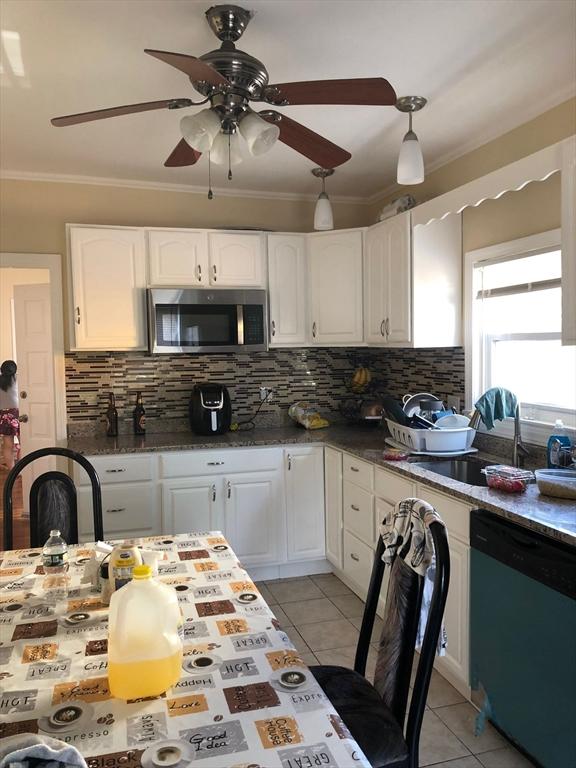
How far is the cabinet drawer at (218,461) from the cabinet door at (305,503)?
12 centimetres

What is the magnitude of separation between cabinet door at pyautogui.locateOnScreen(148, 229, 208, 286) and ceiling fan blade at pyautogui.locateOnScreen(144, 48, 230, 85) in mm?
2102

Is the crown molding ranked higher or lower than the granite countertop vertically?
higher

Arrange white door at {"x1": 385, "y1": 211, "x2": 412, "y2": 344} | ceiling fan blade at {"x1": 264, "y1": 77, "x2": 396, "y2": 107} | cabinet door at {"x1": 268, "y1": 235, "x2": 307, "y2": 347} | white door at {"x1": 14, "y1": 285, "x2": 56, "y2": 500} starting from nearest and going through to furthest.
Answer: ceiling fan blade at {"x1": 264, "y1": 77, "x2": 396, "y2": 107}, white door at {"x1": 385, "y1": 211, "x2": 412, "y2": 344}, cabinet door at {"x1": 268, "y1": 235, "x2": 307, "y2": 347}, white door at {"x1": 14, "y1": 285, "x2": 56, "y2": 500}

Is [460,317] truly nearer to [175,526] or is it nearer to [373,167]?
[373,167]

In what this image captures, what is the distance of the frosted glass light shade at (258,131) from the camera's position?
1721mm

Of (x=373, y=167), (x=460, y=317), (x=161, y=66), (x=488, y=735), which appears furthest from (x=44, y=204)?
(x=488, y=735)

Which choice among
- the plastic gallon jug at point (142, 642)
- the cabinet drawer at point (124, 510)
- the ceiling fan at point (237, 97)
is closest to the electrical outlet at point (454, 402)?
the cabinet drawer at point (124, 510)

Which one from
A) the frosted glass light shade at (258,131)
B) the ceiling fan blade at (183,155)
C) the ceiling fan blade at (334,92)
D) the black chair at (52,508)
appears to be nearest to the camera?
the ceiling fan blade at (334,92)

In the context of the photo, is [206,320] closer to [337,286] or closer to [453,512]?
[337,286]

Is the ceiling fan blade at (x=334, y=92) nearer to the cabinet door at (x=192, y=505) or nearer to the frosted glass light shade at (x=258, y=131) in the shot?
the frosted glass light shade at (x=258, y=131)

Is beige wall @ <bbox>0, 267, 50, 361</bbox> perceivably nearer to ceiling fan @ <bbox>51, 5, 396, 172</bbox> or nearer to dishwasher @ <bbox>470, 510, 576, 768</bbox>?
ceiling fan @ <bbox>51, 5, 396, 172</bbox>

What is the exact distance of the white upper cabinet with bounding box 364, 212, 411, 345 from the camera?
3328 millimetres

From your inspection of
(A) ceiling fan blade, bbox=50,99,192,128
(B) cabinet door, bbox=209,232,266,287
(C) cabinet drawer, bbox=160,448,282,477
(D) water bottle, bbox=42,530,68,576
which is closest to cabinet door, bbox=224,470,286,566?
(C) cabinet drawer, bbox=160,448,282,477

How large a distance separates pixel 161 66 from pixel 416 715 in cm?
228
